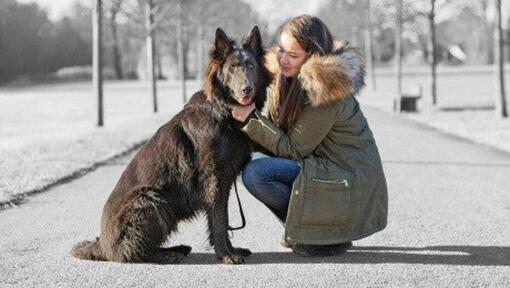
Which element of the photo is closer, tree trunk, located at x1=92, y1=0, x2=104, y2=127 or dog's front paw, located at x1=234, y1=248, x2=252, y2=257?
dog's front paw, located at x1=234, y1=248, x2=252, y2=257

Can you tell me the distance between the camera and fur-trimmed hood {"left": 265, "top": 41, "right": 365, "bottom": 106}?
5.11 meters

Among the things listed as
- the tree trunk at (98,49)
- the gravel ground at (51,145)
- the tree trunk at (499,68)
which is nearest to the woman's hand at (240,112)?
the gravel ground at (51,145)

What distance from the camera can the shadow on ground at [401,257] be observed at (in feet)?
17.6

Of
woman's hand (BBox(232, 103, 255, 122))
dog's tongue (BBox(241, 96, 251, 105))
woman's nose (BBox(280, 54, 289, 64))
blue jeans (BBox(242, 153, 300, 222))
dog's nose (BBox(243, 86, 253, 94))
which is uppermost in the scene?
woman's nose (BBox(280, 54, 289, 64))

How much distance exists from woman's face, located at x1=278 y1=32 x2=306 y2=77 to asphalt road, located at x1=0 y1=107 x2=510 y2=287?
1452mm

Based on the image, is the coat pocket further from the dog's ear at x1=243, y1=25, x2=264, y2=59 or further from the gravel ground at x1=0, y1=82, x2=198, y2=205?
the gravel ground at x1=0, y1=82, x2=198, y2=205

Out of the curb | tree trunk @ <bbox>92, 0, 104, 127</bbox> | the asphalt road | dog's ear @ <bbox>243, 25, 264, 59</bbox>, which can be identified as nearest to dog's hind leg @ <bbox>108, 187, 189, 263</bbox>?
the asphalt road

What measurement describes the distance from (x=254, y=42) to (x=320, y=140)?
2.84 ft

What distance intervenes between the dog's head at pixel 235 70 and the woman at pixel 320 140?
12 centimetres

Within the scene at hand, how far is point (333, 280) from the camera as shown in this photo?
482 centimetres

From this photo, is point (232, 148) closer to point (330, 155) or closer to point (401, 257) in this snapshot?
point (330, 155)

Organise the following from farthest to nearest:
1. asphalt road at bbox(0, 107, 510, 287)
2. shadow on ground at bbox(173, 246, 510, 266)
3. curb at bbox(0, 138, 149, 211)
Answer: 1. curb at bbox(0, 138, 149, 211)
2. shadow on ground at bbox(173, 246, 510, 266)
3. asphalt road at bbox(0, 107, 510, 287)

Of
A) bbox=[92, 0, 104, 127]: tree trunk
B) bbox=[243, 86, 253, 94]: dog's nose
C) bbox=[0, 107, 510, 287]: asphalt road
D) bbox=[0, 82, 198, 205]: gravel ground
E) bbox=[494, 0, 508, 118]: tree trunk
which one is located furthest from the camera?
bbox=[494, 0, 508, 118]: tree trunk

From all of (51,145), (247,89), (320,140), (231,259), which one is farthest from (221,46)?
(51,145)
